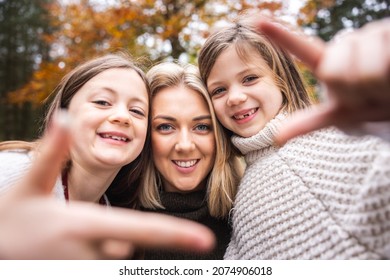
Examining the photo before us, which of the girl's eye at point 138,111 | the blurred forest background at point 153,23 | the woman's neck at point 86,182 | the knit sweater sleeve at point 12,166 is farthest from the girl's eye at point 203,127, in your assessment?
the blurred forest background at point 153,23

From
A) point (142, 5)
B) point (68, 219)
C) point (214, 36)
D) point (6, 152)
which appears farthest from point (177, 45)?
point (68, 219)

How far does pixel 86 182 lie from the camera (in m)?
1.33

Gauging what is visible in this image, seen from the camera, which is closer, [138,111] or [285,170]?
[285,170]

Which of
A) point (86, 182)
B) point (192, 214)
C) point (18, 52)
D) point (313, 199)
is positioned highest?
point (313, 199)

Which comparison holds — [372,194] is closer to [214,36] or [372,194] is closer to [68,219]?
[68,219]

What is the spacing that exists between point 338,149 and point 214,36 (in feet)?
2.26

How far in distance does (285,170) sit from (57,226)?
78 cm

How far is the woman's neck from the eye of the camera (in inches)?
52.1

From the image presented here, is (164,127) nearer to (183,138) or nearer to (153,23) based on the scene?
(183,138)

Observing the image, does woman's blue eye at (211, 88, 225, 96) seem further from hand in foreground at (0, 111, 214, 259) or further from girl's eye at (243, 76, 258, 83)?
hand in foreground at (0, 111, 214, 259)

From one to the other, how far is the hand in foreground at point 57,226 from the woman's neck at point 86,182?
0.76m

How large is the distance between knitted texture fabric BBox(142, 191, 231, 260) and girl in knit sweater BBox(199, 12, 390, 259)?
0.10 m

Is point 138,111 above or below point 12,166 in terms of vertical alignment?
above

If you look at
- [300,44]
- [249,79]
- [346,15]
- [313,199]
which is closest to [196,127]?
[249,79]
